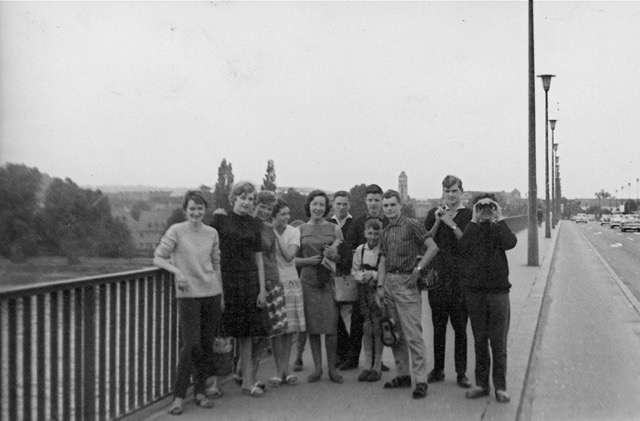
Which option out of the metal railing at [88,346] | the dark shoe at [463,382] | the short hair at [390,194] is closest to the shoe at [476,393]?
the dark shoe at [463,382]

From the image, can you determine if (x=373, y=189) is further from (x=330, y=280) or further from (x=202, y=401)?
(x=202, y=401)

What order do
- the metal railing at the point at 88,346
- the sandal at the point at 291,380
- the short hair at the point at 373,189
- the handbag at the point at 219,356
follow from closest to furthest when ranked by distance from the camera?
the metal railing at the point at 88,346 → the handbag at the point at 219,356 → the sandal at the point at 291,380 → the short hair at the point at 373,189

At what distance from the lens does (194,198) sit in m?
5.93

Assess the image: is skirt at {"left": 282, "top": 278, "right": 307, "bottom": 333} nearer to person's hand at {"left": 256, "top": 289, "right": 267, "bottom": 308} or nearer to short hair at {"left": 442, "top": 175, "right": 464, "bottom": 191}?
person's hand at {"left": 256, "top": 289, "right": 267, "bottom": 308}

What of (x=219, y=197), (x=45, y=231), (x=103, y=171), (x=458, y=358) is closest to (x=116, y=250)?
(x=45, y=231)

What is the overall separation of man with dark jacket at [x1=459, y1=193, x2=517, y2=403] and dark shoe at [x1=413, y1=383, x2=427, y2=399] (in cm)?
36

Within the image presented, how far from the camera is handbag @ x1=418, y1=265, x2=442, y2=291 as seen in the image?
666 cm

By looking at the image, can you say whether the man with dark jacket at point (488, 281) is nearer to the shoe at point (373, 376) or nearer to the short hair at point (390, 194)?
the short hair at point (390, 194)

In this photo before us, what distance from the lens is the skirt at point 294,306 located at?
6809 mm

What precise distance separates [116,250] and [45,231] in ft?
3.52

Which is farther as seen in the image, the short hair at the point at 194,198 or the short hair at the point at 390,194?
the short hair at the point at 390,194

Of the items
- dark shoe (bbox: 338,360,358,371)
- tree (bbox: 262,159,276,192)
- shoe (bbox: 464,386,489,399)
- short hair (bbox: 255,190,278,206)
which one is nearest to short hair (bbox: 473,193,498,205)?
shoe (bbox: 464,386,489,399)

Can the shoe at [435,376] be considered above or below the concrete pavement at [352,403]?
above

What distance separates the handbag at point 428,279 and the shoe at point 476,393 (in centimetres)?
94
